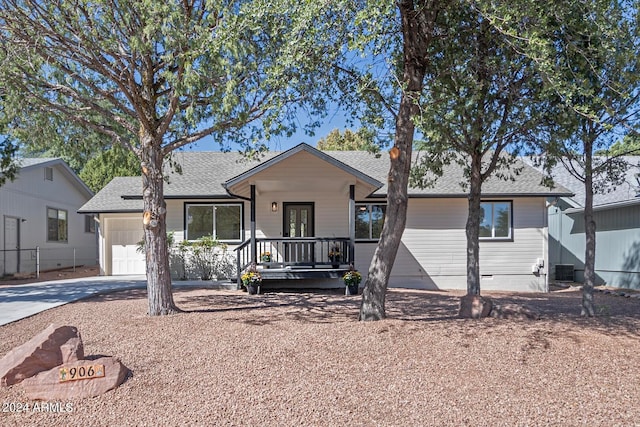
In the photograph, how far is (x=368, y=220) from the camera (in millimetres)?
13234

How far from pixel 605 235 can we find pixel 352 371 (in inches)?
541

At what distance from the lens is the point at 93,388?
388cm

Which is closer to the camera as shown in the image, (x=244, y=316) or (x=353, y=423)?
(x=353, y=423)

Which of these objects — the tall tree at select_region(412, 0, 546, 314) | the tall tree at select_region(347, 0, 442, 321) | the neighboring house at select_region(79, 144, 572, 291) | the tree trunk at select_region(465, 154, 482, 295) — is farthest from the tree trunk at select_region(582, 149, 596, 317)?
the neighboring house at select_region(79, 144, 572, 291)

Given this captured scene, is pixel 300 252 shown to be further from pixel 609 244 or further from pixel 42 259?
pixel 42 259

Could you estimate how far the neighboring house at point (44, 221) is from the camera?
15352 millimetres

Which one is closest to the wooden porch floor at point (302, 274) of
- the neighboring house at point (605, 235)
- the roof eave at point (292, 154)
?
the roof eave at point (292, 154)

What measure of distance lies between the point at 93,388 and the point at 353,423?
8.08 ft

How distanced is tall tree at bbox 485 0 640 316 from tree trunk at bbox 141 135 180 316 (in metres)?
5.67

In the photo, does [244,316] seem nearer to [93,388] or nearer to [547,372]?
[93,388]

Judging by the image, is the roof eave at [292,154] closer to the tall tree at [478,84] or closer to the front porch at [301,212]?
the front porch at [301,212]

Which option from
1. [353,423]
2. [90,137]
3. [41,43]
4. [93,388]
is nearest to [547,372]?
[353,423]

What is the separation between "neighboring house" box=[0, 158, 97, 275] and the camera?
604 inches

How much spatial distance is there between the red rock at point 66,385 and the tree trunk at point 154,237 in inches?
119
